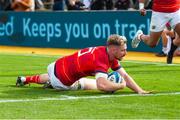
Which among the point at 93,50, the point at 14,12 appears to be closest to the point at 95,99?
the point at 93,50

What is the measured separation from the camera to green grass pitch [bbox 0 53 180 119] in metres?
9.19

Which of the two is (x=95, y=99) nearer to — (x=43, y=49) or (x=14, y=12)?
(x=43, y=49)

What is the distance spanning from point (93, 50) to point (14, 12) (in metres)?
16.7

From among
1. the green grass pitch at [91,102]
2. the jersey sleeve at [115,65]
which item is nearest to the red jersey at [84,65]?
the jersey sleeve at [115,65]

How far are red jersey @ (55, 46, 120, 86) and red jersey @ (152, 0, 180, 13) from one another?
277 cm

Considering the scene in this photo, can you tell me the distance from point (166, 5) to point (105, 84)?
11.1 ft

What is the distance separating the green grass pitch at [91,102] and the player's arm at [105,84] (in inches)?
5.4

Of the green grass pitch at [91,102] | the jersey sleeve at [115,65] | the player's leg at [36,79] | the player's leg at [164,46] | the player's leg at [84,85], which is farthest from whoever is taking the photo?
the player's leg at [164,46]

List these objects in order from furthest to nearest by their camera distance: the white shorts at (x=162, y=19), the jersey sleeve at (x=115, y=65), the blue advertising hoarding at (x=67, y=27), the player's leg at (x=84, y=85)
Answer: the blue advertising hoarding at (x=67, y=27) < the white shorts at (x=162, y=19) < the player's leg at (x=84, y=85) < the jersey sleeve at (x=115, y=65)

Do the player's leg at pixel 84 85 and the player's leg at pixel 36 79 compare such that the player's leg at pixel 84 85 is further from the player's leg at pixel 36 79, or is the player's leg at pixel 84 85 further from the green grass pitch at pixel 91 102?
the player's leg at pixel 36 79

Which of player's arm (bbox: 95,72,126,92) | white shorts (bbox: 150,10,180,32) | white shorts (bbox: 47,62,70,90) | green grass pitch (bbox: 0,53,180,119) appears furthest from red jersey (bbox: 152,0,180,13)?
player's arm (bbox: 95,72,126,92)

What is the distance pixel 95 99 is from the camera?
35.2 ft

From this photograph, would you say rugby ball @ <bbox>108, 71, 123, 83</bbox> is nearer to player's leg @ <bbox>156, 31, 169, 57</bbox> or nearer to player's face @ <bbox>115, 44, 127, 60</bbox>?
player's face @ <bbox>115, 44, 127, 60</bbox>

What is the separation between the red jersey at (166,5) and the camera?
1386cm
